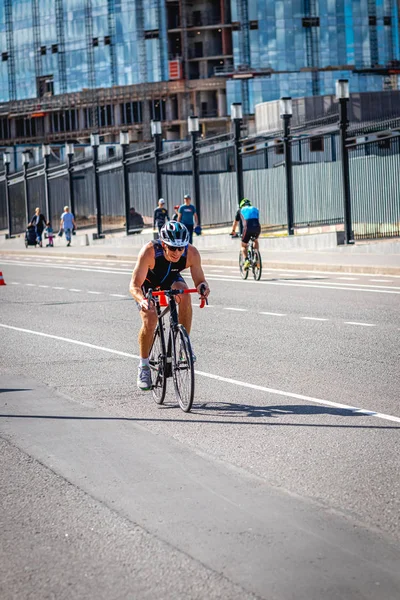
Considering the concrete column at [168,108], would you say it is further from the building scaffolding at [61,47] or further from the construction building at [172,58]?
the building scaffolding at [61,47]

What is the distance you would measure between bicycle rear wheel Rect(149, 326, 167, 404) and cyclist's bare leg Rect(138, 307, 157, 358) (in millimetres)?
93

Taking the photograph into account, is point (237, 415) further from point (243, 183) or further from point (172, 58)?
point (172, 58)

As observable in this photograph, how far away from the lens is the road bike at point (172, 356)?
28.2ft

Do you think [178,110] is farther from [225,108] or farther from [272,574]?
[272,574]

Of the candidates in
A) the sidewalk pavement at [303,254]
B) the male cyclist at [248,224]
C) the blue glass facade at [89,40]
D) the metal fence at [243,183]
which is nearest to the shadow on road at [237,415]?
the male cyclist at [248,224]

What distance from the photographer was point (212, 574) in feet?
15.4

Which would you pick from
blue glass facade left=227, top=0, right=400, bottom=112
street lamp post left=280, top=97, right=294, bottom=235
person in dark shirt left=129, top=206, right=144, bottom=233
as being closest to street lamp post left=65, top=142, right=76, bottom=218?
person in dark shirt left=129, top=206, right=144, bottom=233

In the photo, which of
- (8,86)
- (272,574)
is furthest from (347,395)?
(8,86)

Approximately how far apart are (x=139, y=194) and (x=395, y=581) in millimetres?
42392

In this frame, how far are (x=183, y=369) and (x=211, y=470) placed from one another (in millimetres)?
2156

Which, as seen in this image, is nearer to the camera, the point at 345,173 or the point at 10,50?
the point at 345,173

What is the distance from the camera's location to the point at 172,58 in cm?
10712

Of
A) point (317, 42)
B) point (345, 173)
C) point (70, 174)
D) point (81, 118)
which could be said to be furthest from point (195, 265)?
point (81, 118)

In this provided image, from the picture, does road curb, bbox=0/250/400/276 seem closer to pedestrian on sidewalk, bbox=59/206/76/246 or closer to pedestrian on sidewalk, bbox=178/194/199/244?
pedestrian on sidewalk, bbox=178/194/199/244
